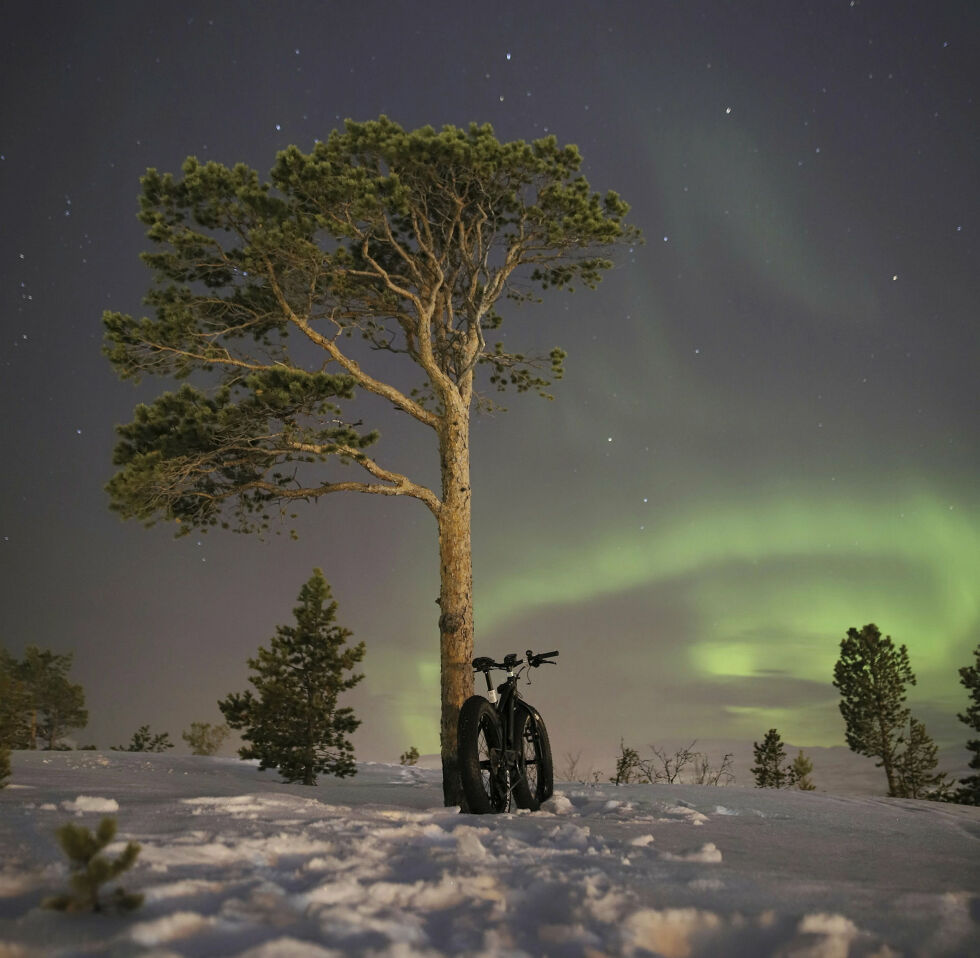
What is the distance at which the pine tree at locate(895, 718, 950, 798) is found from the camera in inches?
1043

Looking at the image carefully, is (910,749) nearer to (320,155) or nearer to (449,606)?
(449,606)

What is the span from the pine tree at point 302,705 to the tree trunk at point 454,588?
27.6 ft

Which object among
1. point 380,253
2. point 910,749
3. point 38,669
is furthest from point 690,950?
point 38,669

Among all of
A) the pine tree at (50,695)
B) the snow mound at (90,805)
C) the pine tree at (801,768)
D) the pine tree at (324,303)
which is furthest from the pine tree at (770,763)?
the pine tree at (50,695)

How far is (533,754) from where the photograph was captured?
799 centimetres

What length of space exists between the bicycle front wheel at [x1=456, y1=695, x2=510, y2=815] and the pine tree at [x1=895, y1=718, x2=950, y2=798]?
2546 centimetres

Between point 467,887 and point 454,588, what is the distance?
286 inches

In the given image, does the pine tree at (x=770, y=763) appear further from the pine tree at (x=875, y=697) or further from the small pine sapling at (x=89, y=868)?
the small pine sapling at (x=89, y=868)

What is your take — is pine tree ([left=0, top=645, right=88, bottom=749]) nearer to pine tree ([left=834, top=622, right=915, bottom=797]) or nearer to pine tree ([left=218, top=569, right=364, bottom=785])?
pine tree ([left=218, top=569, right=364, bottom=785])

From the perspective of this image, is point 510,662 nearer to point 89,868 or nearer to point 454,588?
point 454,588

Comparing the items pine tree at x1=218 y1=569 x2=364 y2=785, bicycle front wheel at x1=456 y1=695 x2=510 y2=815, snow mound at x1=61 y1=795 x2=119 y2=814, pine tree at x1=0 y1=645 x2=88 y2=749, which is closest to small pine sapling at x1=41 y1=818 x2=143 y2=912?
snow mound at x1=61 y1=795 x2=119 y2=814

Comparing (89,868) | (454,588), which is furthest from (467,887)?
(454,588)

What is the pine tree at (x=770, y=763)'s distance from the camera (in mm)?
27719

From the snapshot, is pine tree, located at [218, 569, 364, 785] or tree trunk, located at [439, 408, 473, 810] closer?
tree trunk, located at [439, 408, 473, 810]
